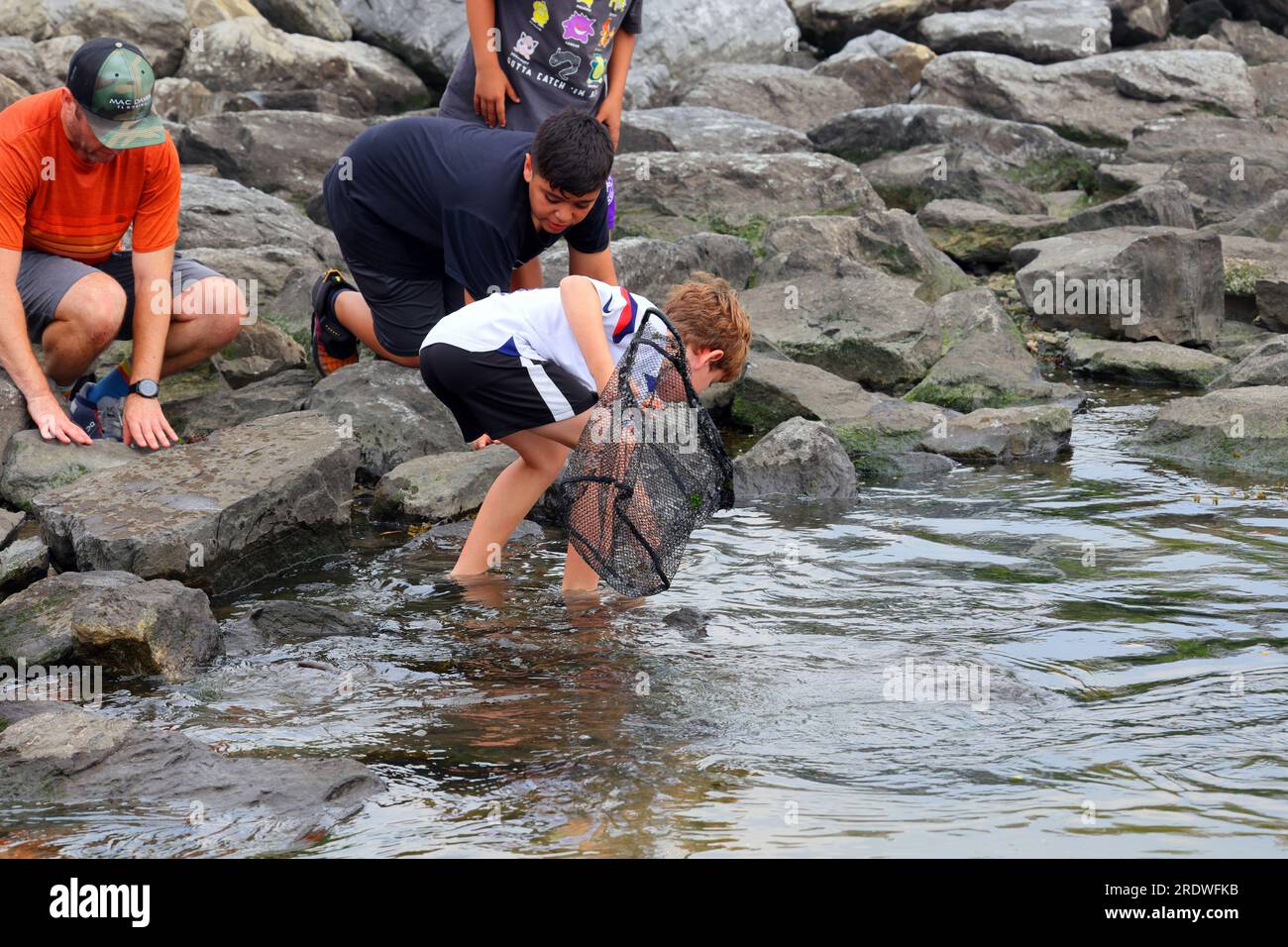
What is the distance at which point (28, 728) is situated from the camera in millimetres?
3396

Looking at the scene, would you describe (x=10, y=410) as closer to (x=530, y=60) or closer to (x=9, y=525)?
(x=9, y=525)

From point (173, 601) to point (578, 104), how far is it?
2.68m

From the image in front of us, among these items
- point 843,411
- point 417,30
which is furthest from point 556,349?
point 417,30

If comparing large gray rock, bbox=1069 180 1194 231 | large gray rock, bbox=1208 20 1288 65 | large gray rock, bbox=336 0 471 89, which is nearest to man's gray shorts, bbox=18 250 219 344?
large gray rock, bbox=1069 180 1194 231

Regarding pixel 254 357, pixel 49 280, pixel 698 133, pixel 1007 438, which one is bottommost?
pixel 1007 438

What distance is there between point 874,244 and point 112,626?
252 inches

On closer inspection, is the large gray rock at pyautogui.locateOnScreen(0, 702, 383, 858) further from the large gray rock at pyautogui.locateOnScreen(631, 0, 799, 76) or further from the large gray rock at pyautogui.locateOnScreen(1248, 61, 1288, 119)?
the large gray rock at pyautogui.locateOnScreen(1248, 61, 1288, 119)

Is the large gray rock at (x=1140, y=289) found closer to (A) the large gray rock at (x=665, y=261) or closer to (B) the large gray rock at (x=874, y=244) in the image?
(B) the large gray rock at (x=874, y=244)

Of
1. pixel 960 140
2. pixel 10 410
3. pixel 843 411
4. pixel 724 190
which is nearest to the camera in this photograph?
pixel 10 410

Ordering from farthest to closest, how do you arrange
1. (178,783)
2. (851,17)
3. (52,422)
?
1. (851,17)
2. (52,422)
3. (178,783)

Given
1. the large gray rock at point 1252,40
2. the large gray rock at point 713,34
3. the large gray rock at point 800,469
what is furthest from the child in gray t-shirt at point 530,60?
the large gray rock at point 1252,40

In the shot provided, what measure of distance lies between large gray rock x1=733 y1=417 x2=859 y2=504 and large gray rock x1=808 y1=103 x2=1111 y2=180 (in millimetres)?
7182

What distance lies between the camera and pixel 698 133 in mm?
12094
